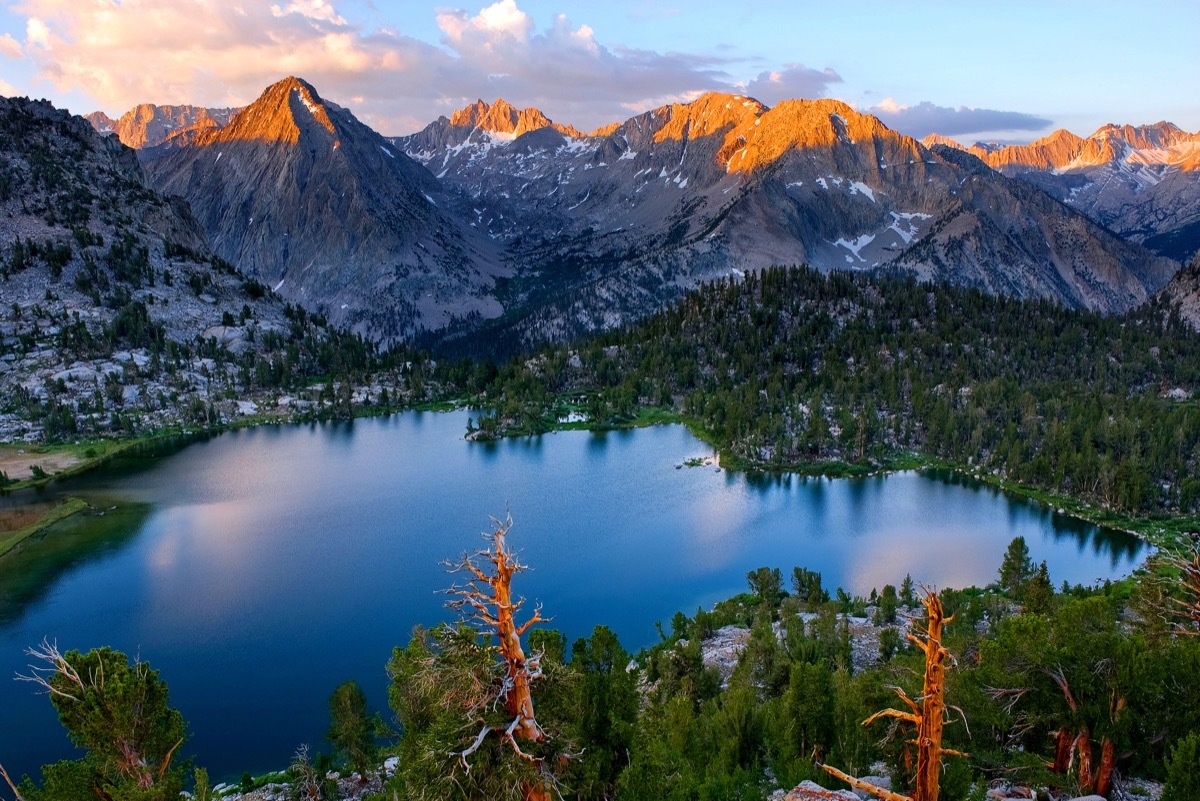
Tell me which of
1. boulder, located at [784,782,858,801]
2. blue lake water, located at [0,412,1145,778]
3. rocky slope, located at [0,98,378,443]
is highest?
rocky slope, located at [0,98,378,443]

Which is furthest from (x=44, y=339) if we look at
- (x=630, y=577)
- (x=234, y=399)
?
(x=630, y=577)

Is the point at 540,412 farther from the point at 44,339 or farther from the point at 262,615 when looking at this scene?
the point at 44,339

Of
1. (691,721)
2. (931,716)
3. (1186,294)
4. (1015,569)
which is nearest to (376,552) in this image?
(691,721)

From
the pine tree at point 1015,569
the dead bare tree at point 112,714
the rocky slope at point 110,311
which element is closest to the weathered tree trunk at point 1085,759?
the dead bare tree at point 112,714

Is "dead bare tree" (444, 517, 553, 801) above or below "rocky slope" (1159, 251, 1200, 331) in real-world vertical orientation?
below

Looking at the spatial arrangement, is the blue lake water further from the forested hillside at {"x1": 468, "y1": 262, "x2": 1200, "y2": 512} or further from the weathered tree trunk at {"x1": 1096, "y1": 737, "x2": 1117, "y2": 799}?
the weathered tree trunk at {"x1": 1096, "y1": 737, "x2": 1117, "y2": 799}

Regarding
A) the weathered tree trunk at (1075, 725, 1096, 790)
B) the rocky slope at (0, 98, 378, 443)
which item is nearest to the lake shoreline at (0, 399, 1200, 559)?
the rocky slope at (0, 98, 378, 443)

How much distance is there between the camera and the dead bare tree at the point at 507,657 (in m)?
11.6

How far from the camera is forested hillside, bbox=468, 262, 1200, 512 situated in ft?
285

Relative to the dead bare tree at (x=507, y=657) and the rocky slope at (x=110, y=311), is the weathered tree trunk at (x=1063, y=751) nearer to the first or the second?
the dead bare tree at (x=507, y=657)

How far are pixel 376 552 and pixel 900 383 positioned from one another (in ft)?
293

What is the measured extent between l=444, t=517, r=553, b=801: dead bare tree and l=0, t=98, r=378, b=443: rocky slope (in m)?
113

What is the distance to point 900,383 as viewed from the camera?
11988cm

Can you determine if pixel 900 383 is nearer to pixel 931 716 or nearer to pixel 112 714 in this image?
pixel 931 716
